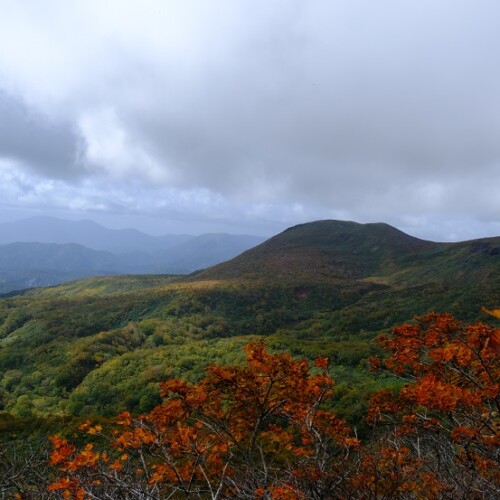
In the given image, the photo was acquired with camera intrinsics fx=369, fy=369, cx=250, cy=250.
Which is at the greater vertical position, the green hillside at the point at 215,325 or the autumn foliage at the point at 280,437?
the autumn foliage at the point at 280,437

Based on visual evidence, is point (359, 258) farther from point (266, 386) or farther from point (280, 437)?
point (266, 386)

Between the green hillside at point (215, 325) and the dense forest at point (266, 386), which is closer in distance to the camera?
the dense forest at point (266, 386)

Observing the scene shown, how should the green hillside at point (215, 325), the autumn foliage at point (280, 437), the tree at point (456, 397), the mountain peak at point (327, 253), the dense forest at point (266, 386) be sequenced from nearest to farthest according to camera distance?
the autumn foliage at point (280, 437) → the tree at point (456, 397) → the dense forest at point (266, 386) → the green hillside at point (215, 325) → the mountain peak at point (327, 253)

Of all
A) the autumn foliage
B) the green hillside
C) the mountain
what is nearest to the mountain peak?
the mountain

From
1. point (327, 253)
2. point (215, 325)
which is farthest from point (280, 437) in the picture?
point (327, 253)

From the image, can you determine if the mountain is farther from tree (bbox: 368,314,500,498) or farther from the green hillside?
tree (bbox: 368,314,500,498)

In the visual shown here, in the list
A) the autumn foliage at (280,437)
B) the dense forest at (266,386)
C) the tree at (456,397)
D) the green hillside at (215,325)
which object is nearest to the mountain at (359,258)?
the green hillside at (215,325)

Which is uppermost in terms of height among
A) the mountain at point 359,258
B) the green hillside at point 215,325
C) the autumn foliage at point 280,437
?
the mountain at point 359,258

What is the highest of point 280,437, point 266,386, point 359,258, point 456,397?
point 359,258

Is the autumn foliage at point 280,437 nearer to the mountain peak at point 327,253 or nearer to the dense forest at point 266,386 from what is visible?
the dense forest at point 266,386

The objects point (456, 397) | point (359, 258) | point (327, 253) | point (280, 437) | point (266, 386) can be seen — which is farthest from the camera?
point (327, 253)

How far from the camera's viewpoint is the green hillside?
31172mm

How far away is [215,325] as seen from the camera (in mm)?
52094

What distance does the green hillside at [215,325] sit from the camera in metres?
31.2
